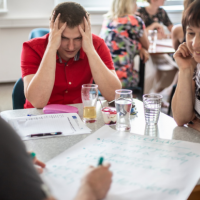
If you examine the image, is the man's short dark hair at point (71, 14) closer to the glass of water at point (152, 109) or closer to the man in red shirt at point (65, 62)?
the man in red shirt at point (65, 62)

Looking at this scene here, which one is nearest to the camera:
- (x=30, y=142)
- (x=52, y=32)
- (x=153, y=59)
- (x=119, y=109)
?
(x=30, y=142)

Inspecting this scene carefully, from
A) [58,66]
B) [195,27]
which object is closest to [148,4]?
[58,66]

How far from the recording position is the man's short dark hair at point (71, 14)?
4.92 feet

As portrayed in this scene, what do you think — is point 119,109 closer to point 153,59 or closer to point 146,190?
point 146,190

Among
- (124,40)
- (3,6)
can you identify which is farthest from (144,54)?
(3,6)

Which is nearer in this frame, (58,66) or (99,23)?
(58,66)

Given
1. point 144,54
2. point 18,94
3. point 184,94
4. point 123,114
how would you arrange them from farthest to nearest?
point 144,54 → point 18,94 → point 184,94 → point 123,114

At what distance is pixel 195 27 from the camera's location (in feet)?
3.86

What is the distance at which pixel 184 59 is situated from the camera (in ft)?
4.35

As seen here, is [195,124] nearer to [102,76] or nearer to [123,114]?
[123,114]

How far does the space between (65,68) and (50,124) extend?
0.58 meters

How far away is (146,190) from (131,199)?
5 centimetres

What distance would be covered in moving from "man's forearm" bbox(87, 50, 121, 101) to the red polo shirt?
13 centimetres

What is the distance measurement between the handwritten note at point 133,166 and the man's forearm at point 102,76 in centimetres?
53
